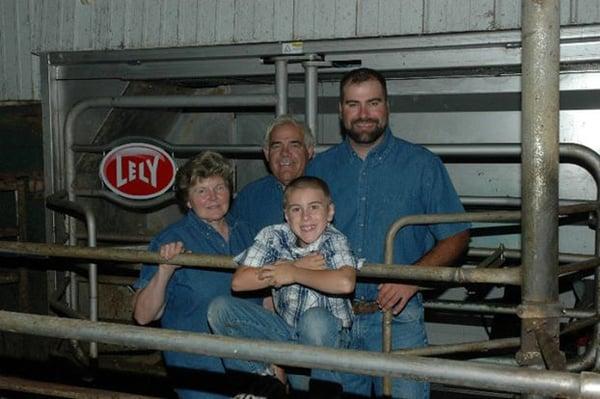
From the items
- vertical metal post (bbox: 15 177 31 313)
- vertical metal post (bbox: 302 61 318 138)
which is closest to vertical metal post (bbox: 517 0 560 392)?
vertical metal post (bbox: 302 61 318 138)

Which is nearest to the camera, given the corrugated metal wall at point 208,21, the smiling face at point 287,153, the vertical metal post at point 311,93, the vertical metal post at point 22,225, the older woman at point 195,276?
the older woman at point 195,276

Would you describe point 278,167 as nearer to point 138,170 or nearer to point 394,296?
point 394,296

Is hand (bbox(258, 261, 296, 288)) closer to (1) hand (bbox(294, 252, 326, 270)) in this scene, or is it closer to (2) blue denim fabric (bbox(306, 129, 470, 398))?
(1) hand (bbox(294, 252, 326, 270))

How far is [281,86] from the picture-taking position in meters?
3.90

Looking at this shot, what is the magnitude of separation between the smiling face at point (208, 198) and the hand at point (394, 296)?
0.70m

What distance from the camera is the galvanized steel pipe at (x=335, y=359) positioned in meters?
1.44

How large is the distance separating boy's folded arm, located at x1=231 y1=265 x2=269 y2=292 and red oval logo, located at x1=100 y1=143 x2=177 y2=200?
78.3 inches

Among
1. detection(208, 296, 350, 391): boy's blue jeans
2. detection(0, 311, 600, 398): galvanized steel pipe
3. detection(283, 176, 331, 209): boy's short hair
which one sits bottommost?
detection(208, 296, 350, 391): boy's blue jeans

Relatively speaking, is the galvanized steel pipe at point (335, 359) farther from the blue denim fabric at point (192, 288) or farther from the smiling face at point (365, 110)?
the smiling face at point (365, 110)

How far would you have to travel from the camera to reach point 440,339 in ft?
16.2

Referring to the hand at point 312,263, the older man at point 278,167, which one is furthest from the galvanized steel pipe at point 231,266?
the older man at point 278,167

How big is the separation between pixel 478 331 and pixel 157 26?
9.32 ft

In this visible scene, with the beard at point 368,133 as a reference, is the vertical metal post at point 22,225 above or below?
below

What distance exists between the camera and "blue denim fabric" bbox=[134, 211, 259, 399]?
2781mm
